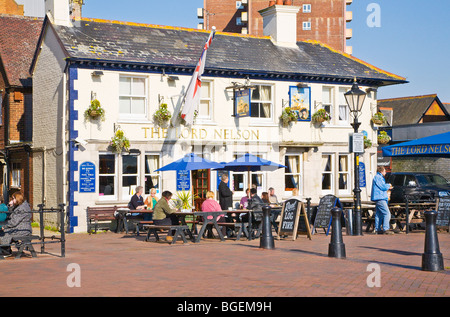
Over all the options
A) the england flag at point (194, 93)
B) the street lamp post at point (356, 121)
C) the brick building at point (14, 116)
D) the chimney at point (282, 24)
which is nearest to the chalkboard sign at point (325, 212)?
the street lamp post at point (356, 121)

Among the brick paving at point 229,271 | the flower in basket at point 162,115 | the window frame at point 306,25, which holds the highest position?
the window frame at point 306,25

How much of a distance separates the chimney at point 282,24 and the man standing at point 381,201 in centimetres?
1133

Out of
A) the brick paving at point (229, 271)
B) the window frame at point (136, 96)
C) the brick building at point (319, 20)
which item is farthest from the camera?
the brick building at point (319, 20)

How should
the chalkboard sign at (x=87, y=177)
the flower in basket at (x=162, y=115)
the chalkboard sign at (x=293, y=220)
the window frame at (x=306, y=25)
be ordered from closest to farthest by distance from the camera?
the chalkboard sign at (x=293, y=220), the chalkboard sign at (x=87, y=177), the flower in basket at (x=162, y=115), the window frame at (x=306, y=25)

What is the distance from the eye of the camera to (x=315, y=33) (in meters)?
68.6

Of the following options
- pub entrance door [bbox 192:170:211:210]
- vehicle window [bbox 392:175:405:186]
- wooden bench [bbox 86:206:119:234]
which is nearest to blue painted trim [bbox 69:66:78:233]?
wooden bench [bbox 86:206:119:234]

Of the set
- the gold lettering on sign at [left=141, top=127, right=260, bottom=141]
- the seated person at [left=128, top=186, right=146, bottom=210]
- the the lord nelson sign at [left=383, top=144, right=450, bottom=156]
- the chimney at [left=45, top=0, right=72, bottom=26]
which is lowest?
the seated person at [left=128, top=186, right=146, bottom=210]

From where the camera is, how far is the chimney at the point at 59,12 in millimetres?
24500

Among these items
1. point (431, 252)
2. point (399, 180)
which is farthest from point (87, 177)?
point (431, 252)

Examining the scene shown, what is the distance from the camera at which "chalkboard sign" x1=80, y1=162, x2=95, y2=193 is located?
22938 mm

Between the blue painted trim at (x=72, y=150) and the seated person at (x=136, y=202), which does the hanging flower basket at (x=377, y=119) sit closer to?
the seated person at (x=136, y=202)

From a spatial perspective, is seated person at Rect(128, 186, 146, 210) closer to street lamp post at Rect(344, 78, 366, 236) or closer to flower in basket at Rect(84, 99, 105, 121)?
A: flower in basket at Rect(84, 99, 105, 121)

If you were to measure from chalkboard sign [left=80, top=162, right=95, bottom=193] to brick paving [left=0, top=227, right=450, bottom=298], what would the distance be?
5.98 m
